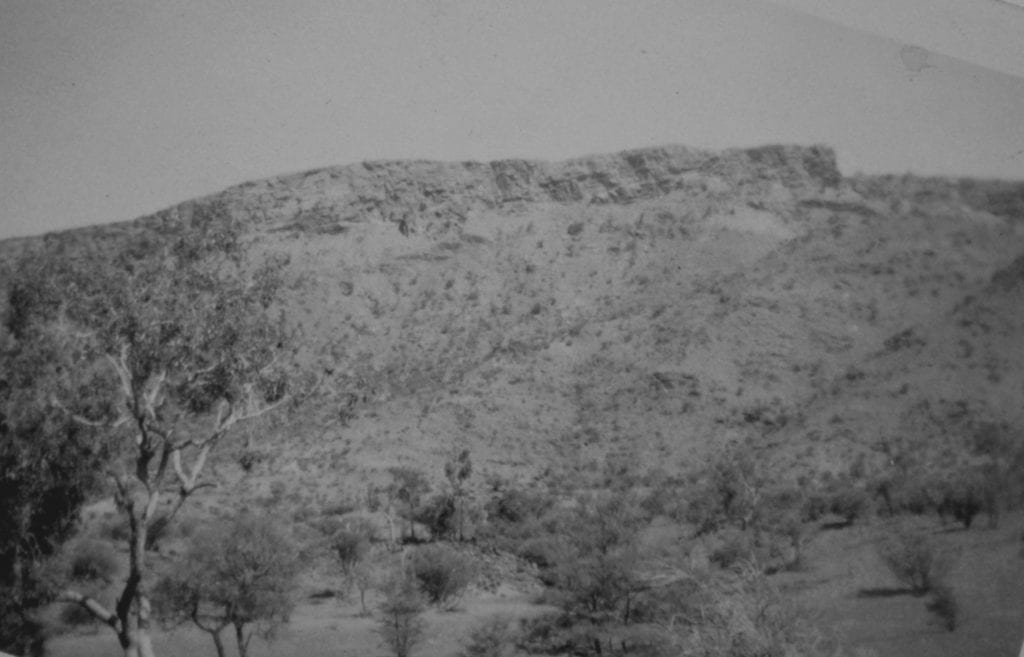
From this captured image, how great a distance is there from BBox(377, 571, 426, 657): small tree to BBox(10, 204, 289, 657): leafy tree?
2.76 metres

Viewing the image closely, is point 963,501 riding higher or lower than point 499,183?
lower

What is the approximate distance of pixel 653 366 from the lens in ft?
49.2

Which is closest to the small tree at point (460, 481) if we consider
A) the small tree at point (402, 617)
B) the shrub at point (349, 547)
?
the shrub at point (349, 547)

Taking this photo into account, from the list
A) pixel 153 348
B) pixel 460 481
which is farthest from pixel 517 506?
pixel 153 348

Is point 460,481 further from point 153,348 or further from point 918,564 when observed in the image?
point 918,564

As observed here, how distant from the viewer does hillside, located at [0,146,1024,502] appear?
33.1 feet

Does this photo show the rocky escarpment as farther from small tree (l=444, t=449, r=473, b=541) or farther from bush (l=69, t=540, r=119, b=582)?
small tree (l=444, t=449, r=473, b=541)

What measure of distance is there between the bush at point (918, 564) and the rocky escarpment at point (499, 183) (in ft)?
20.1

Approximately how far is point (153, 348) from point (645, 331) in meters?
11.8

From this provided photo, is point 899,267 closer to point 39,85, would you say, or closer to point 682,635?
point 682,635

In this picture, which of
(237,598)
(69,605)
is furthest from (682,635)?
(69,605)

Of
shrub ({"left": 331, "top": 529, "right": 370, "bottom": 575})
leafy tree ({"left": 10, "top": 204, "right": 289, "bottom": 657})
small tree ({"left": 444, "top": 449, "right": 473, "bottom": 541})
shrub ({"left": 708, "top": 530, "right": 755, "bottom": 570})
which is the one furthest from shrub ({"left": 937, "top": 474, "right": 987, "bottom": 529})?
leafy tree ({"left": 10, "top": 204, "right": 289, "bottom": 657})

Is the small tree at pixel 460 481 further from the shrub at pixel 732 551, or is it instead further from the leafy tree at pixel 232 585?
the shrub at pixel 732 551

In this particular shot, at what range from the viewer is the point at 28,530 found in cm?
759
